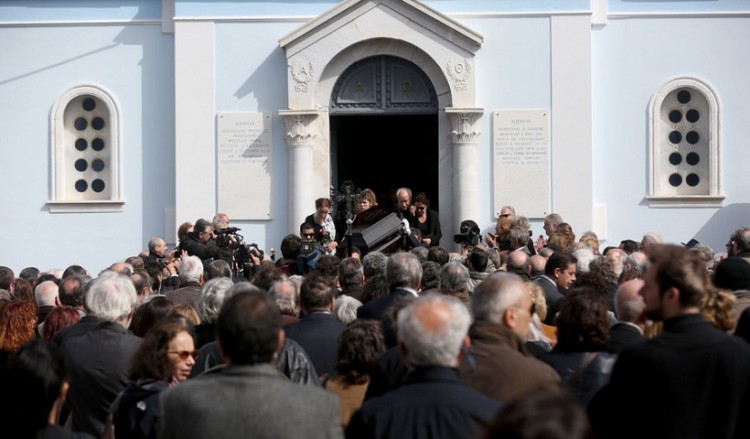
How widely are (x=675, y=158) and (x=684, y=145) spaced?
0.87ft

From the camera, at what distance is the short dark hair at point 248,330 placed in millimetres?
5273

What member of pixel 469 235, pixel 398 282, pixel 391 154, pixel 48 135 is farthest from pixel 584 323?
pixel 391 154

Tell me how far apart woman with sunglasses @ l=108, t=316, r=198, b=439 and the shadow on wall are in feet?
51.6

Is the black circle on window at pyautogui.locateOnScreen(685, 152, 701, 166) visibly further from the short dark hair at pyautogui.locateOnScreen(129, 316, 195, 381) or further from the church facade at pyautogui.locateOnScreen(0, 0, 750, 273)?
the short dark hair at pyautogui.locateOnScreen(129, 316, 195, 381)

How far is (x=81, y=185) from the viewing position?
22.4 m

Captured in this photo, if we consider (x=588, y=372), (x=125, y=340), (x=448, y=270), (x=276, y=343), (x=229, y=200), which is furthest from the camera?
(x=229, y=200)

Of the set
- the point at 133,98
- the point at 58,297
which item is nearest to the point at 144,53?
the point at 133,98

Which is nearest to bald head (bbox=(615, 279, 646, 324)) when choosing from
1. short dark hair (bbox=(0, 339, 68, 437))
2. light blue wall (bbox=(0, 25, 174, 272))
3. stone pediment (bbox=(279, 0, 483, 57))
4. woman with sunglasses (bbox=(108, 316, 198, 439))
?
woman with sunglasses (bbox=(108, 316, 198, 439))

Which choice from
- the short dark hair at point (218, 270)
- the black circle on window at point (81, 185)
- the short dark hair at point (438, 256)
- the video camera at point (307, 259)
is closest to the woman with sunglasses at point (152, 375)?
the short dark hair at point (218, 270)

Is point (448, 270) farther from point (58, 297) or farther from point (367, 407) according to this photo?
point (367, 407)

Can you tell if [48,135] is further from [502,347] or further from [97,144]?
[502,347]

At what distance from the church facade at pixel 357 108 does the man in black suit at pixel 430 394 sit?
51.7 feet

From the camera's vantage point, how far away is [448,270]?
10406 millimetres

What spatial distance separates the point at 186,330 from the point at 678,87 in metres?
16.0
